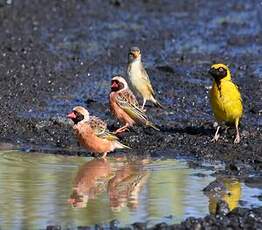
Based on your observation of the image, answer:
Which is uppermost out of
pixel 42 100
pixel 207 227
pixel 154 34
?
pixel 154 34

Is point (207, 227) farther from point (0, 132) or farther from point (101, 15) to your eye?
point (101, 15)

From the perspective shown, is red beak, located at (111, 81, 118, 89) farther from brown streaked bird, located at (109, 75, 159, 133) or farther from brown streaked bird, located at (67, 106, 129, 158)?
brown streaked bird, located at (67, 106, 129, 158)

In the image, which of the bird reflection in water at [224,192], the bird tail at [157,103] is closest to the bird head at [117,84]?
the bird tail at [157,103]

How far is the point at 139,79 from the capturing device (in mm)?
15055

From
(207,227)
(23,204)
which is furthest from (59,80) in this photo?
(207,227)

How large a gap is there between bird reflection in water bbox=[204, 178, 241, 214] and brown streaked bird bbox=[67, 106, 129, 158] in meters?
1.87

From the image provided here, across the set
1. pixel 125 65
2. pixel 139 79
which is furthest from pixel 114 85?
pixel 125 65

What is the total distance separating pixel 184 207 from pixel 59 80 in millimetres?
7027

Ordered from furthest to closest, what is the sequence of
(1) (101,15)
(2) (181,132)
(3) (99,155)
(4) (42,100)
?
(1) (101,15), (4) (42,100), (2) (181,132), (3) (99,155)

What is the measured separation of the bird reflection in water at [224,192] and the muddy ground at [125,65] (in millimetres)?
440

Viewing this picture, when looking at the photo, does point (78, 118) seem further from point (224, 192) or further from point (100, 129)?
point (224, 192)

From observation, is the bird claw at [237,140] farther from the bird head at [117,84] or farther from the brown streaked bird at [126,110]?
the bird head at [117,84]

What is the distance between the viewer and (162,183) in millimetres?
10453

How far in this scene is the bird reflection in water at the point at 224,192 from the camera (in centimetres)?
955
